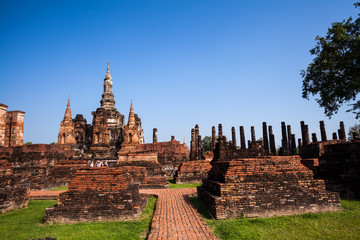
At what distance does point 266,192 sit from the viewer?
5391 millimetres

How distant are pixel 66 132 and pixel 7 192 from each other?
21.6 meters

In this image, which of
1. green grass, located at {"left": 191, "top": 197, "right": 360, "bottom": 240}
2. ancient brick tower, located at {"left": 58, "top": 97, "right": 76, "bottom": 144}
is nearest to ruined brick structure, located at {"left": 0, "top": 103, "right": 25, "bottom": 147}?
ancient brick tower, located at {"left": 58, "top": 97, "right": 76, "bottom": 144}

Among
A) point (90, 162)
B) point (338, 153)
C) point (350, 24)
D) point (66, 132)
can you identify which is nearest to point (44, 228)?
point (338, 153)

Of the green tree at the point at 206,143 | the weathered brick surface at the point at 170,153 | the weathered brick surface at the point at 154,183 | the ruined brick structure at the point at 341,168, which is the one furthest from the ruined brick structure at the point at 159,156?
the green tree at the point at 206,143

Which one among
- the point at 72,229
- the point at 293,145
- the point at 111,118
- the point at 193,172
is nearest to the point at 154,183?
the point at 193,172

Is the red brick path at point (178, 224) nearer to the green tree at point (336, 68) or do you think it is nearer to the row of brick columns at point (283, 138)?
the green tree at point (336, 68)

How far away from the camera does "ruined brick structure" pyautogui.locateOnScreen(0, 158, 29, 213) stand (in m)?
6.50

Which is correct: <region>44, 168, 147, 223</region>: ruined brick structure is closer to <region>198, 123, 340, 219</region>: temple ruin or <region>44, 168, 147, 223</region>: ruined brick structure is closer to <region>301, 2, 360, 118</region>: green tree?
<region>198, 123, 340, 219</region>: temple ruin

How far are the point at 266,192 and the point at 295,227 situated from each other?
1073 mm

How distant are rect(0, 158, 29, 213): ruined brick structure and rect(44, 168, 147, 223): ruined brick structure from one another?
2.37 m

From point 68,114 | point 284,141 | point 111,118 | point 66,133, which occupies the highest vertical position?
point 111,118

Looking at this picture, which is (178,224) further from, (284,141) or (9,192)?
(284,141)

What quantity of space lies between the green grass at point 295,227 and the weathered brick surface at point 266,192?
0.26 m

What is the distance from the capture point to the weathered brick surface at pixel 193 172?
1372 cm
